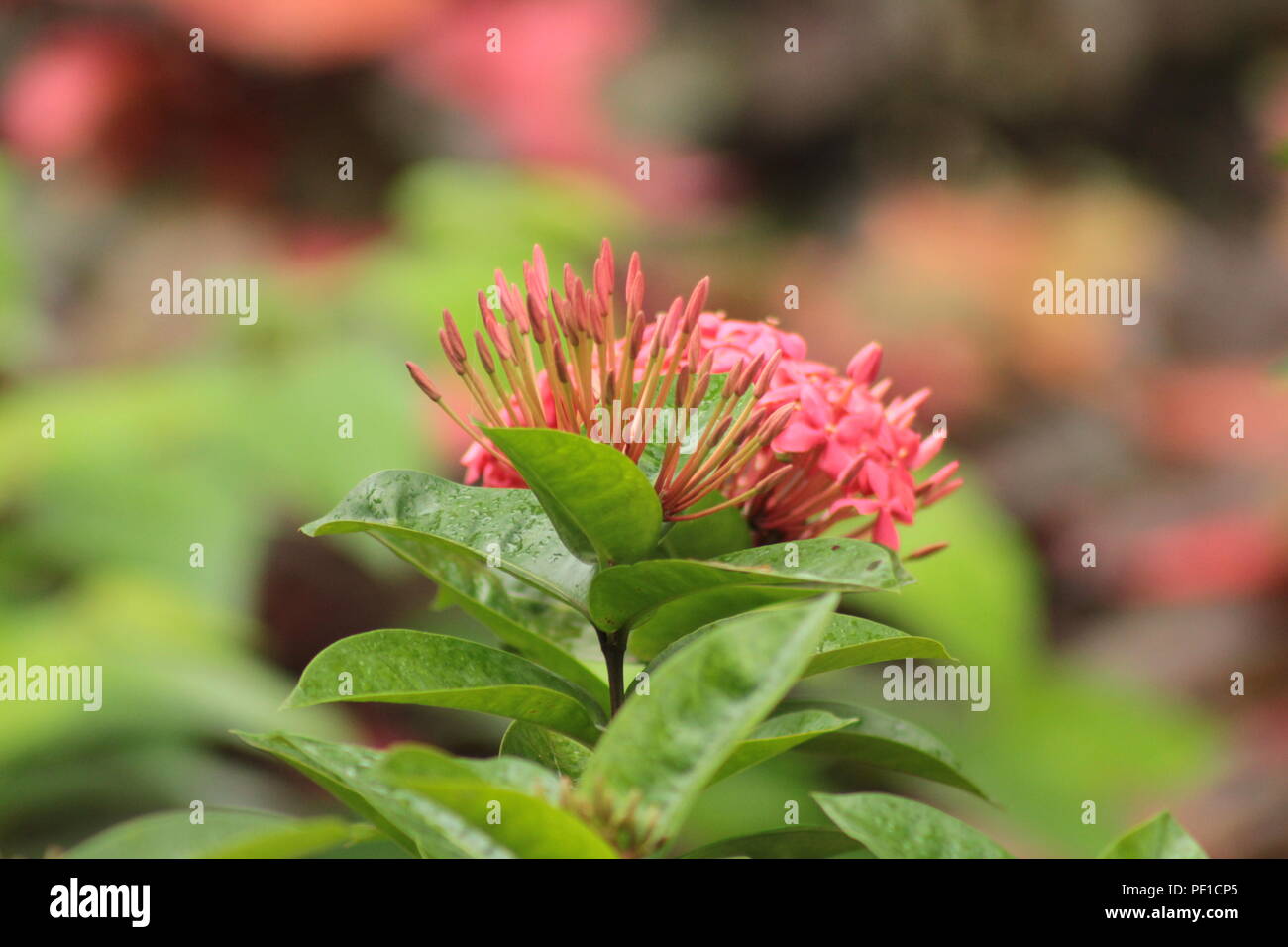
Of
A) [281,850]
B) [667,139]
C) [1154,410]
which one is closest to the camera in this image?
[281,850]

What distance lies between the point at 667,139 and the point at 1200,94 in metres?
1.19

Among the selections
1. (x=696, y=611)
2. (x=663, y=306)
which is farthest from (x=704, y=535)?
(x=663, y=306)

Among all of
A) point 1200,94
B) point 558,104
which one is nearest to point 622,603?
point 558,104

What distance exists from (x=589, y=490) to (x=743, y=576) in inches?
2.2

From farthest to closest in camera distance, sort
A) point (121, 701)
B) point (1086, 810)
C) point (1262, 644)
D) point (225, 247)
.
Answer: point (1262, 644)
point (225, 247)
point (1086, 810)
point (121, 701)

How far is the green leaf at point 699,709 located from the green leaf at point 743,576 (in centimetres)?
7

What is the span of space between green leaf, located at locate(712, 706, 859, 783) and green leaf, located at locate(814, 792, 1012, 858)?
0.02m

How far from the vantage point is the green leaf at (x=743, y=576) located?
0.38 metres

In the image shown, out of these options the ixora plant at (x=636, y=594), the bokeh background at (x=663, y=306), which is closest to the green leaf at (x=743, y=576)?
the ixora plant at (x=636, y=594)

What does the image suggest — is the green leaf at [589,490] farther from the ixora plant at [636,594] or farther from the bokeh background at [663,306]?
the bokeh background at [663,306]

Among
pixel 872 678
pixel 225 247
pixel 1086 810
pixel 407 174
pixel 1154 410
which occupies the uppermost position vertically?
pixel 407 174

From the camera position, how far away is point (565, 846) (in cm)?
31

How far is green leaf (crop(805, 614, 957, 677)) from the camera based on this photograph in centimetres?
40

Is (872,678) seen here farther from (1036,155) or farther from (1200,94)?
(1200,94)
